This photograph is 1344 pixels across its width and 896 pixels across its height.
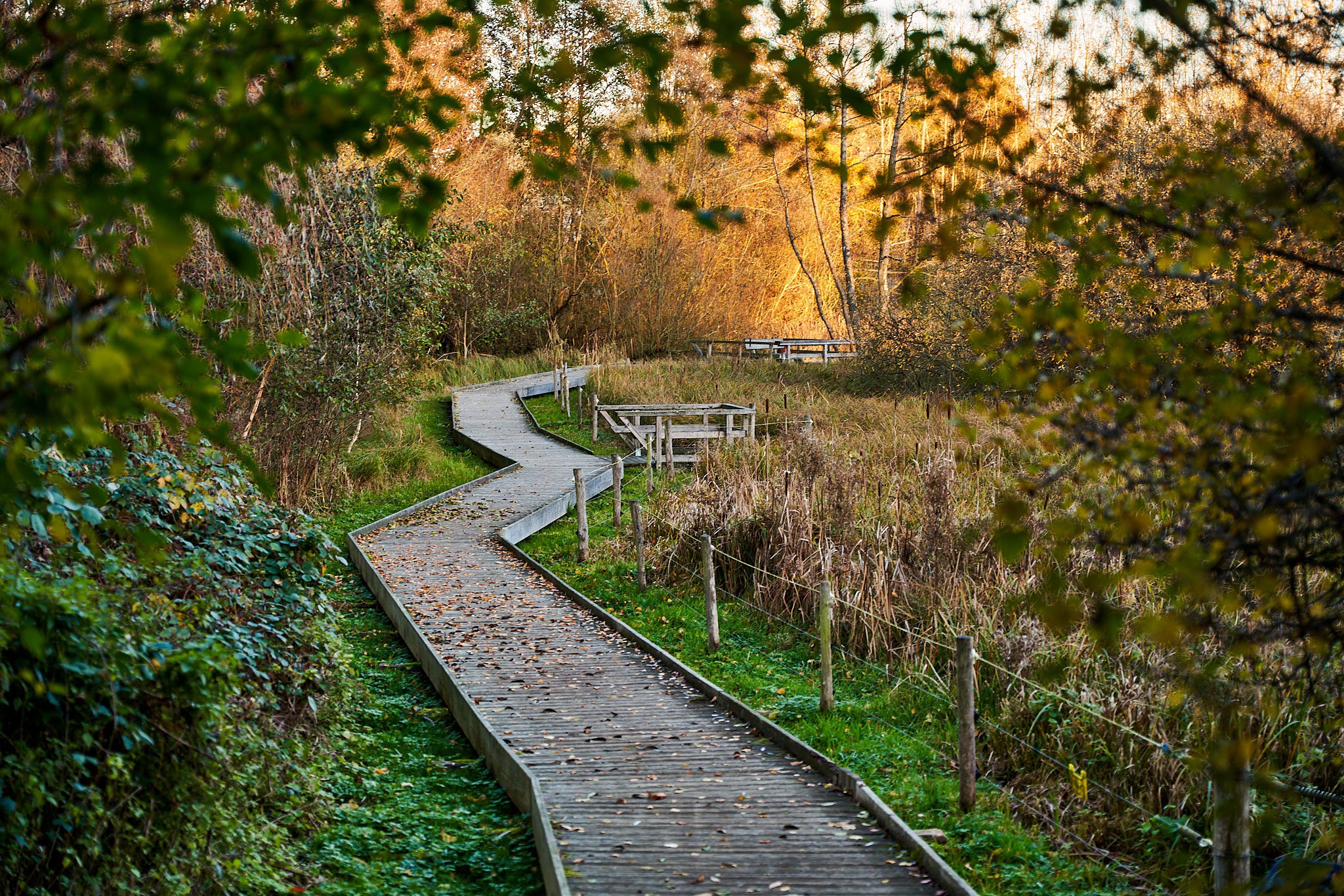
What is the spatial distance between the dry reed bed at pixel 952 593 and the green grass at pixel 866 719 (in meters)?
0.29

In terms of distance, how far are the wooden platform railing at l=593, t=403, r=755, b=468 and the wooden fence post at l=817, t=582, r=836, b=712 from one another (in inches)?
365

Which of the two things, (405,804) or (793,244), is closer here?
(405,804)

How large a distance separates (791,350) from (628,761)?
85.1 ft

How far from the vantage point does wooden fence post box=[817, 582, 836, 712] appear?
771cm

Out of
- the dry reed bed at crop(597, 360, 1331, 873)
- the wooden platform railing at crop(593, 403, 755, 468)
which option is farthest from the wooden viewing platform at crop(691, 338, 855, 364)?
the dry reed bed at crop(597, 360, 1331, 873)

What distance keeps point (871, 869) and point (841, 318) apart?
35.6 meters

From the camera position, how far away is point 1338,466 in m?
2.71

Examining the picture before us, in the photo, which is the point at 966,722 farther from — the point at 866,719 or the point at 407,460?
the point at 407,460

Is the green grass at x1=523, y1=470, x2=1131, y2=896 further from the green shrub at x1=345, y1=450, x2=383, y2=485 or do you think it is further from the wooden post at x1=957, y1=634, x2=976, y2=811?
the green shrub at x1=345, y1=450, x2=383, y2=485

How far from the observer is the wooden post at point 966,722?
20.0ft

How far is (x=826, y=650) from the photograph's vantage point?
7.73 meters

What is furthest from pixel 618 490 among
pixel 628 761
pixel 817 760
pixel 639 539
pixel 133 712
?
→ pixel 133 712

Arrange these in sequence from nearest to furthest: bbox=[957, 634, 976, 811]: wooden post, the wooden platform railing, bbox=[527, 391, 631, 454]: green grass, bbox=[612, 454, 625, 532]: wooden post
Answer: bbox=[957, 634, 976, 811]: wooden post, bbox=[612, 454, 625, 532]: wooden post, the wooden platform railing, bbox=[527, 391, 631, 454]: green grass

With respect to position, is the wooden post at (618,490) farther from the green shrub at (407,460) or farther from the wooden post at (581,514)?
the green shrub at (407,460)
